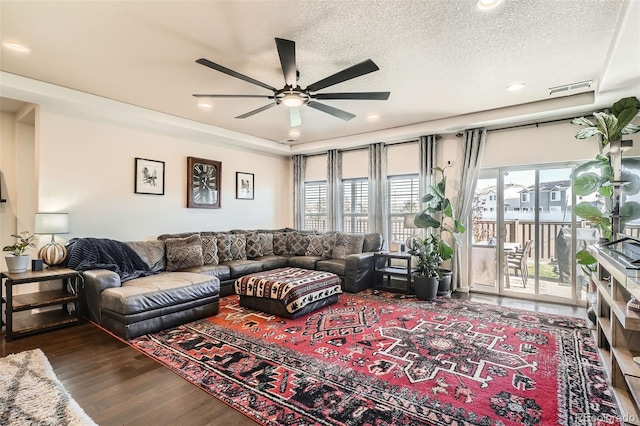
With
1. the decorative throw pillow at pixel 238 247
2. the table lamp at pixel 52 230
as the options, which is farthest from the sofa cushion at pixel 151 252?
the decorative throw pillow at pixel 238 247

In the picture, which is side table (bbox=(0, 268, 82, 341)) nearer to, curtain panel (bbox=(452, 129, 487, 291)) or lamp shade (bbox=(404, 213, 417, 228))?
lamp shade (bbox=(404, 213, 417, 228))

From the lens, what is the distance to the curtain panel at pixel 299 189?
7410mm

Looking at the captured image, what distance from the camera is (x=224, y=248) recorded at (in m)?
5.40

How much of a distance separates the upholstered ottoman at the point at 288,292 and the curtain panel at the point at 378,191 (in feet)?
7.04

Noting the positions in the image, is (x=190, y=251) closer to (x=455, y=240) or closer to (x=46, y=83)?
(x=46, y=83)

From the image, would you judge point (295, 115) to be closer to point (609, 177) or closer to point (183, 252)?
point (183, 252)

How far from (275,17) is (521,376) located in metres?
3.44

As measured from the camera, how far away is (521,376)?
8.00 feet

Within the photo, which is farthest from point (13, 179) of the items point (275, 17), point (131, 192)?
point (275, 17)

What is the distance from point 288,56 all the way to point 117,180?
12.0 ft

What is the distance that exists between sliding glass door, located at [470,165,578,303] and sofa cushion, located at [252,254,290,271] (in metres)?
3.38

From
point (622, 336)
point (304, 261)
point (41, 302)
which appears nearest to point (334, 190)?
point (304, 261)

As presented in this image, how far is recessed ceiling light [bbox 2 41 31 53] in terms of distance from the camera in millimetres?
2796

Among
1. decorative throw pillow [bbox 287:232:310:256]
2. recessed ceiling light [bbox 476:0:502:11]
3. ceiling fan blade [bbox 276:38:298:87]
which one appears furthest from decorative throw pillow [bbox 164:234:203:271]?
recessed ceiling light [bbox 476:0:502:11]
